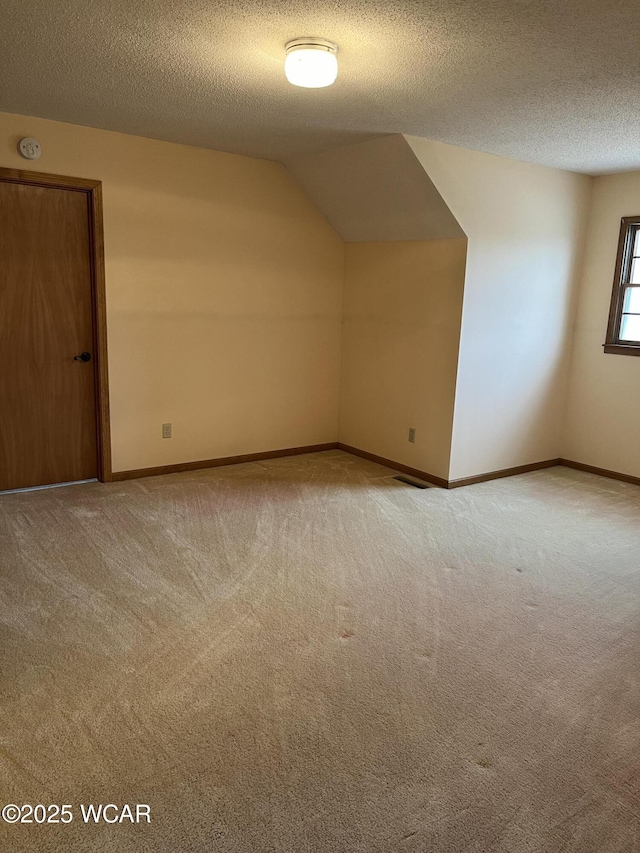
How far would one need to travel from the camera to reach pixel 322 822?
1.72 meters

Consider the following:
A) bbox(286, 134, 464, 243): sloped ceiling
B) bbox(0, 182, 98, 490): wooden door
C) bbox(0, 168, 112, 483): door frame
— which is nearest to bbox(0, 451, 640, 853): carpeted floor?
bbox(0, 182, 98, 490): wooden door

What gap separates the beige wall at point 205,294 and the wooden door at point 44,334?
174 mm

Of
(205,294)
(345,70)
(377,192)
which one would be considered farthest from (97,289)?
(345,70)

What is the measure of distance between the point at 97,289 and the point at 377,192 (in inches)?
82.3

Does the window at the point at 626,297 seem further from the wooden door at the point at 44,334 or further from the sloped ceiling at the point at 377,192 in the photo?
the wooden door at the point at 44,334

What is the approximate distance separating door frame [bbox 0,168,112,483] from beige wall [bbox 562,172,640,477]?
12.7ft

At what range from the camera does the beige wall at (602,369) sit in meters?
4.99

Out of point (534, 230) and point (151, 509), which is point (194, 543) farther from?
point (534, 230)

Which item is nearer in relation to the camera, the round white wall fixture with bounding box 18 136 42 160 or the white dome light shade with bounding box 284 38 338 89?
the white dome light shade with bounding box 284 38 338 89

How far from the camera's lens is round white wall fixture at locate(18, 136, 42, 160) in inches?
149


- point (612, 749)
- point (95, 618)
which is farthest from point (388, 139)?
point (612, 749)

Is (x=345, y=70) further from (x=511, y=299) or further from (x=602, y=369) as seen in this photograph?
(x=602, y=369)

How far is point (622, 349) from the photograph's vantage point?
5023 millimetres

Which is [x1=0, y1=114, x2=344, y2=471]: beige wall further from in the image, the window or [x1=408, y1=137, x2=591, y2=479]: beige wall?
the window
